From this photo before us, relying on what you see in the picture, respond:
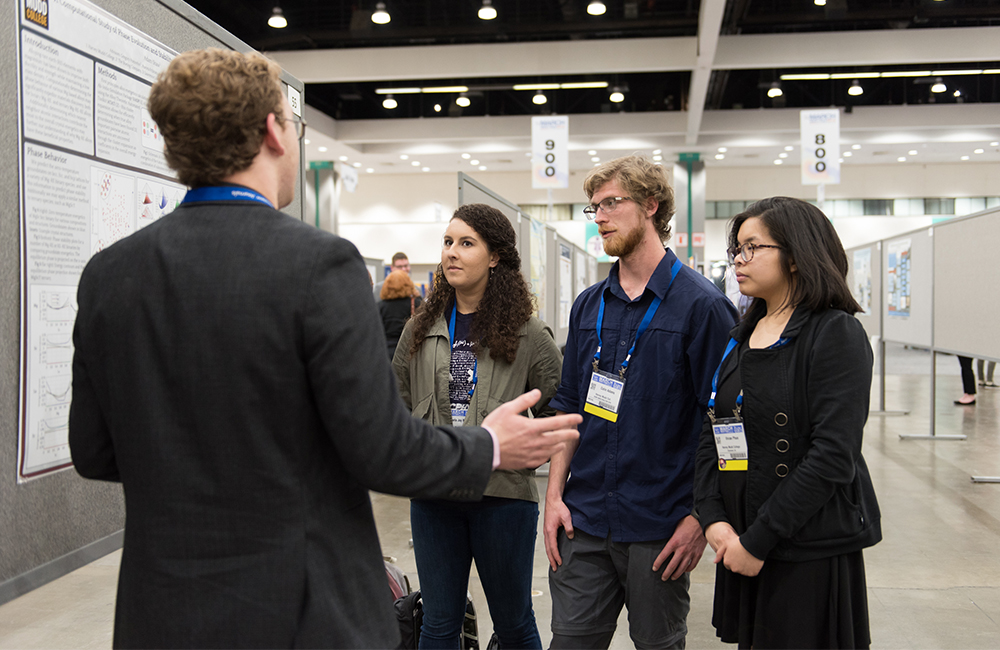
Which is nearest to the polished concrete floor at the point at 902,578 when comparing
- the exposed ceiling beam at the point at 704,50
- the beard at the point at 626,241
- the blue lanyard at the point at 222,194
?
the beard at the point at 626,241

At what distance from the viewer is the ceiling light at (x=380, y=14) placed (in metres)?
11.7

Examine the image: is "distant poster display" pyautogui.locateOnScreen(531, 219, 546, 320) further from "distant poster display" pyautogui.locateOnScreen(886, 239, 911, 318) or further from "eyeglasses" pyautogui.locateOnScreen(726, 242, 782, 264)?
"distant poster display" pyautogui.locateOnScreen(886, 239, 911, 318)

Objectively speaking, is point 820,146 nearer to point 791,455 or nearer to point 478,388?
point 478,388

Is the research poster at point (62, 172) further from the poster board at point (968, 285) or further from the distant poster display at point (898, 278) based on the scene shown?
the distant poster display at point (898, 278)

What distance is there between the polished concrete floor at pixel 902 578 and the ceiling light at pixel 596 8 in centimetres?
889

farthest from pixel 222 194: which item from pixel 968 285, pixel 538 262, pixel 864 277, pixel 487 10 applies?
pixel 487 10

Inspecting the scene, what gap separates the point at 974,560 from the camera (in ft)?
11.9

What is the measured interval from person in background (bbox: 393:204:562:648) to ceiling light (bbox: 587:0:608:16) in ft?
36.1

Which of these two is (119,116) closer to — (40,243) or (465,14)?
(40,243)

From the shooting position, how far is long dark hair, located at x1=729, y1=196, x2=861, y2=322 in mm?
1560

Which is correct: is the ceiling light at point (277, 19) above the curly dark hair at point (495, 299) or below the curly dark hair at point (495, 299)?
above

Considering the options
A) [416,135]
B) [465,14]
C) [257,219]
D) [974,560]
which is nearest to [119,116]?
[257,219]

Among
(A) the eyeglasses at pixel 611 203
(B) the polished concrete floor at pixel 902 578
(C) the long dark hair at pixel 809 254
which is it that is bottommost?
(B) the polished concrete floor at pixel 902 578

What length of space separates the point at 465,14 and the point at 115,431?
1278 cm
